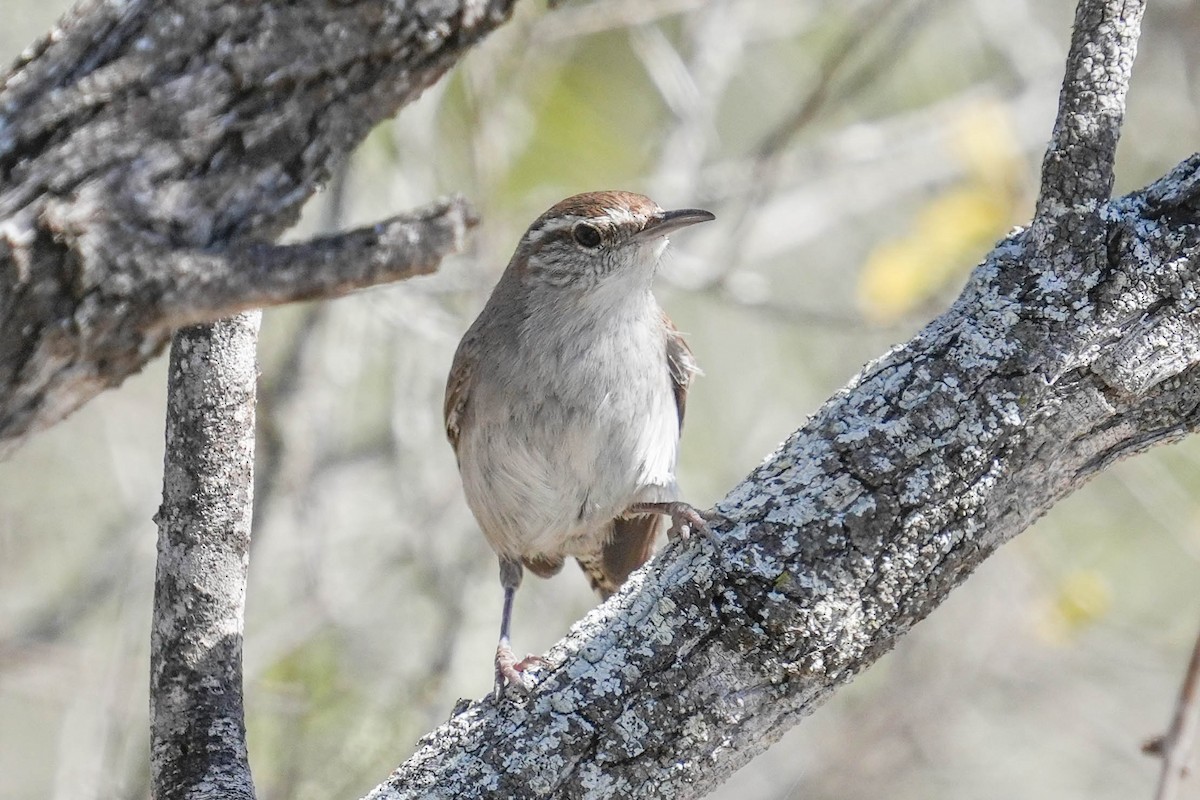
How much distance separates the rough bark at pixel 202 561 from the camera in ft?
8.77

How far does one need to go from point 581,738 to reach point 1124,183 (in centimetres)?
739

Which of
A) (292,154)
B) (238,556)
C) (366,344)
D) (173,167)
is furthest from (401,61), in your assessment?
(366,344)

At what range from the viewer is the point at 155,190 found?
6.13ft

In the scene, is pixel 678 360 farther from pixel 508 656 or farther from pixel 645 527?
pixel 508 656

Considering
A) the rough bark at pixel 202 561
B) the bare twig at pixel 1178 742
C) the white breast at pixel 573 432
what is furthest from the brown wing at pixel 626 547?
the bare twig at pixel 1178 742

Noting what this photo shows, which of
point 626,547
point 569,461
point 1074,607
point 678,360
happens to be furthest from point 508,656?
point 1074,607

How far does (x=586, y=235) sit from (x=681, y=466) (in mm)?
4681

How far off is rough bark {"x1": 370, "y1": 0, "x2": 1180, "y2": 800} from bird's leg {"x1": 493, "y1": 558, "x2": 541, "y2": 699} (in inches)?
7.3

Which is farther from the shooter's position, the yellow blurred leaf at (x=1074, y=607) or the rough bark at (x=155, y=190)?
the yellow blurred leaf at (x=1074, y=607)

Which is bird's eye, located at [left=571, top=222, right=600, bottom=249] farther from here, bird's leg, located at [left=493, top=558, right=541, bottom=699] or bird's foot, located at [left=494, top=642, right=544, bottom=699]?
bird's foot, located at [left=494, top=642, right=544, bottom=699]

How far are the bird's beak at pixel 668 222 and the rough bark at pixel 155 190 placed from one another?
2.03 m

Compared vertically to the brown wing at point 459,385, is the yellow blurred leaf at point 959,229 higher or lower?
Answer: higher

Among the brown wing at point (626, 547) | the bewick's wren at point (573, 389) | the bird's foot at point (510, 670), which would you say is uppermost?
the bewick's wren at point (573, 389)

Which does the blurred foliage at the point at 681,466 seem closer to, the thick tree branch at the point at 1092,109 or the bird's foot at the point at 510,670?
the bird's foot at the point at 510,670
